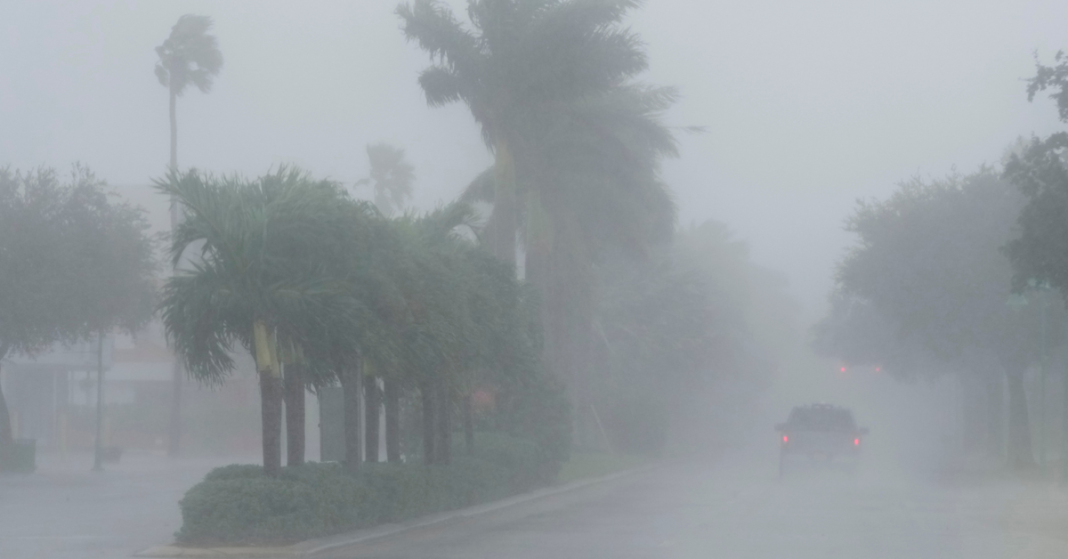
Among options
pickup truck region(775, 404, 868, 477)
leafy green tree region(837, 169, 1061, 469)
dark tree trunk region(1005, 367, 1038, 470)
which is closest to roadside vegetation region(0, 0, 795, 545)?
pickup truck region(775, 404, 868, 477)

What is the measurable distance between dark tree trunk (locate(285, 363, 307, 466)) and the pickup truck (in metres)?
17.4

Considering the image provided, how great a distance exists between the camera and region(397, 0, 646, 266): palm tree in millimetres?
31391

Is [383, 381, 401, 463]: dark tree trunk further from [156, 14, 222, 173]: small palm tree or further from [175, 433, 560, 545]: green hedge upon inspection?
[156, 14, 222, 173]: small palm tree

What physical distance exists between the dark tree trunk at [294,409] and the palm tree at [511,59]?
1382 centimetres

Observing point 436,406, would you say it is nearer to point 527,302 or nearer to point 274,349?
point 527,302

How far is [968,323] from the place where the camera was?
37.9m

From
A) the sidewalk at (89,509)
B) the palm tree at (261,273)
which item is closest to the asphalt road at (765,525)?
the palm tree at (261,273)

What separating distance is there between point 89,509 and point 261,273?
889 cm

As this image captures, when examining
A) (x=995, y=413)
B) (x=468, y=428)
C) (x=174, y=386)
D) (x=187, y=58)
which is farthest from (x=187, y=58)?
(x=995, y=413)

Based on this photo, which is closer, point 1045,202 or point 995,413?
point 1045,202

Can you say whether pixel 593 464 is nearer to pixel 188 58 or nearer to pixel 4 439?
pixel 4 439

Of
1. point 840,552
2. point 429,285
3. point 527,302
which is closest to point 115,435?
point 527,302

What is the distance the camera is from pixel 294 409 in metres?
17.8

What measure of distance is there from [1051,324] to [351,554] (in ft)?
87.2
